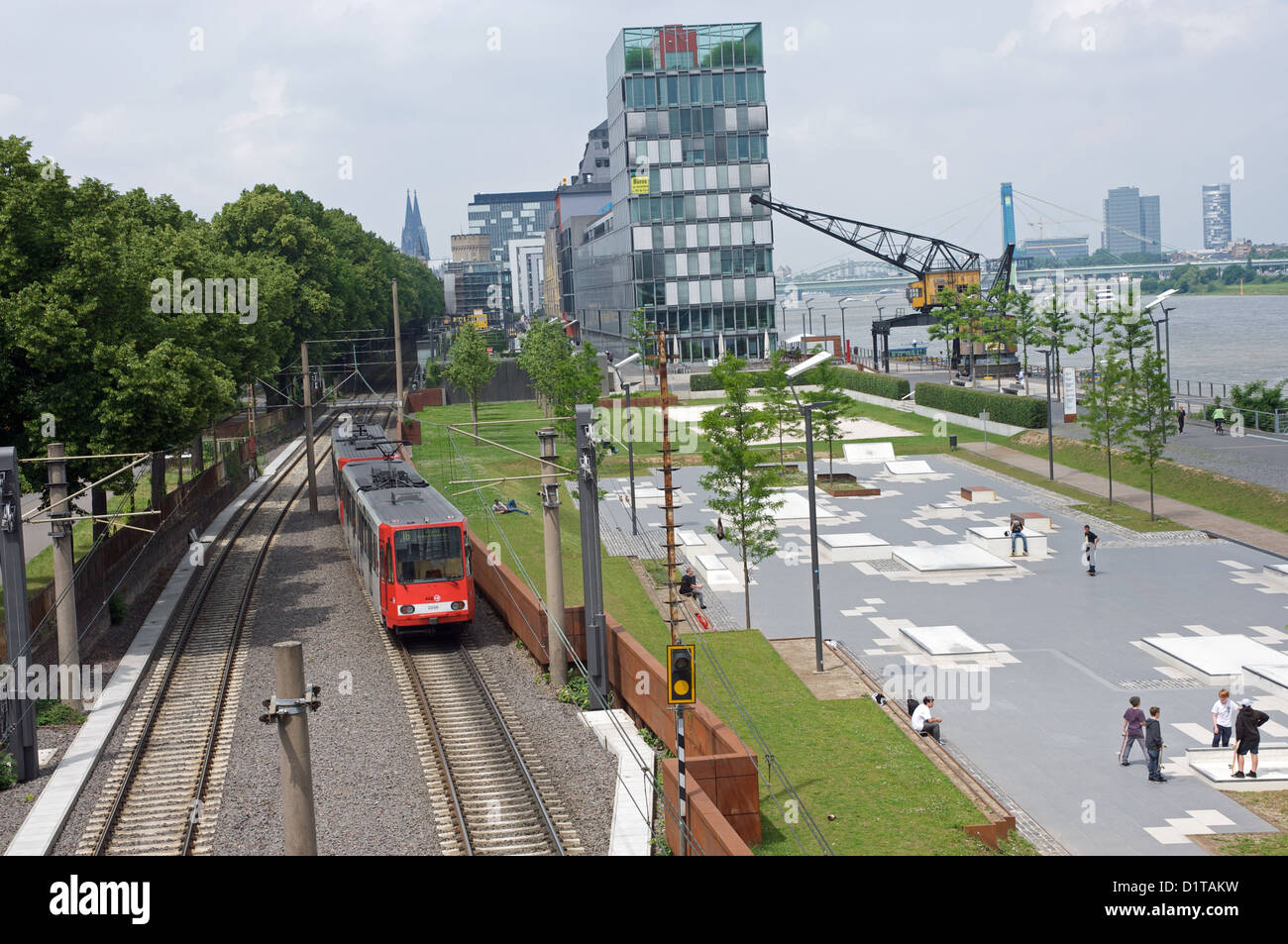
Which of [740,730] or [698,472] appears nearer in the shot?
[740,730]

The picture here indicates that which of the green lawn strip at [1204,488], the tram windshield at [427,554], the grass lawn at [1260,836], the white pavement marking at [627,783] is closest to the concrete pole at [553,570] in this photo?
the white pavement marking at [627,783]

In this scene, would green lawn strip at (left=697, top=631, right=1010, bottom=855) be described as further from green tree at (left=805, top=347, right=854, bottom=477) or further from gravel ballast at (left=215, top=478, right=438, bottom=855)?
green tree at (left=805, top=347, right=854, bottom=477)

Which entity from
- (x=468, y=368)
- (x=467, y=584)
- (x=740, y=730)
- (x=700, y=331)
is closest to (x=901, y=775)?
(x=740, y=730)

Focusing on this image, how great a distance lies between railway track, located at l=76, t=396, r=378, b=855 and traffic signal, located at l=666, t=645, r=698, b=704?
629cm

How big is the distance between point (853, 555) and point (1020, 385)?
150 ft

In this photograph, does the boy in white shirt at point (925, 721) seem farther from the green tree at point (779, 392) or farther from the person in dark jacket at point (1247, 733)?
the green tree at point (779, 392)

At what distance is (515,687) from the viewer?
22.6 m

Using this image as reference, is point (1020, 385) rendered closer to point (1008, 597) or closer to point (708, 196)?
point (708, 196)

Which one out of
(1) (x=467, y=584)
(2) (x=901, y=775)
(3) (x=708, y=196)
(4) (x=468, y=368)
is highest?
(3) (x=708, y=196)

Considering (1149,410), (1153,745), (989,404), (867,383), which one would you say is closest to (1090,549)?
(1149,410)

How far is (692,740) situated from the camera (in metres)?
17.9

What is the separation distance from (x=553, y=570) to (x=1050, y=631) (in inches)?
544

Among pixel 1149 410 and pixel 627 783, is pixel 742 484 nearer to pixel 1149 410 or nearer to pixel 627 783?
pixel 627 783

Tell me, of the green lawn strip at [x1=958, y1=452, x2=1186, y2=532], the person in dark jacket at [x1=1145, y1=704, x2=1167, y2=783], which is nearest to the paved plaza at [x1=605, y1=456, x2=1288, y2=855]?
the person in dark jacket at [x1=1145, y1=704, x2=1167, y2=783]
